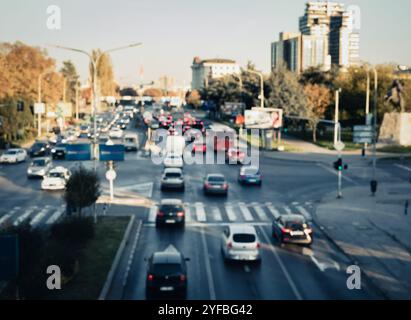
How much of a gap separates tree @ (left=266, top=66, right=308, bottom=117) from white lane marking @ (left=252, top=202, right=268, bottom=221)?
137 ft

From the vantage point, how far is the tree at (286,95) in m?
75.4

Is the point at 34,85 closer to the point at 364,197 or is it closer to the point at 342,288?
the point at 364,197

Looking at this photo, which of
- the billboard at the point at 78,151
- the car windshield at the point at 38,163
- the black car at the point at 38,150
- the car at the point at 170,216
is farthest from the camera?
the black car at the point at 38,150

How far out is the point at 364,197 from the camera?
3734cm

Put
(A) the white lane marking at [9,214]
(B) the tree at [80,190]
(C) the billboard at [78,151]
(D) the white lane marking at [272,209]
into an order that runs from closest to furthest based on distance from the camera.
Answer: (B) the tree at [80,190], (A) the white lane marking at [9,214], (D) the white lane marking at [272,209], (C) the billboard at [78,151]

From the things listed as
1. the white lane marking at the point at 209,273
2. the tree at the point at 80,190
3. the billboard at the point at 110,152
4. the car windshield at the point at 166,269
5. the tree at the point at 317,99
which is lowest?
the white lane marking at the point at 209,273

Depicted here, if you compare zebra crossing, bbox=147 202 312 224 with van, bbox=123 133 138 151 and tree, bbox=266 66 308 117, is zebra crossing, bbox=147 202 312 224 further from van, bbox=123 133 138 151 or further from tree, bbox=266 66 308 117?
tree, bbox=266 66 308 117

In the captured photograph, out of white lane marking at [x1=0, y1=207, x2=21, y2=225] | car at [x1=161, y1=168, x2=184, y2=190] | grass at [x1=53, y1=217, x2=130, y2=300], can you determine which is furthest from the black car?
grass at [x1=53, y1=217, x2=130, y2=300]

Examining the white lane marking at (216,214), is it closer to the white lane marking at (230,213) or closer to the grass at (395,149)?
the white lane marking at (230,213)

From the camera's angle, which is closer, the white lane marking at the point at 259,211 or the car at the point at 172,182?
the white lane marking at the point at 259,211

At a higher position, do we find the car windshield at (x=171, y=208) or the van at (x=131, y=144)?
the van at (x=131, y=144)

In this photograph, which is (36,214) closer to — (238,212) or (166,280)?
(238,212)

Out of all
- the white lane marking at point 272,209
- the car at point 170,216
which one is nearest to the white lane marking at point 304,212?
the white lane marking at point 272,209

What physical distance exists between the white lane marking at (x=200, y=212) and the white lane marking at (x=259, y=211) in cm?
300
